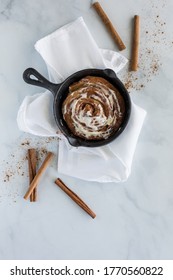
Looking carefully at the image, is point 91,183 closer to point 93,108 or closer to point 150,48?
point 93,108

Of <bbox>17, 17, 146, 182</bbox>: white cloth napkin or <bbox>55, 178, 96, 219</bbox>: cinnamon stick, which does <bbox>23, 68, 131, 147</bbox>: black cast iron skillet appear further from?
<bbox>55, 178, 96, 219</bbox>: cinnamon stick

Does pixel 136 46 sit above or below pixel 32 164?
above

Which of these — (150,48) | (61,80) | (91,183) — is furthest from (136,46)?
(91,183)

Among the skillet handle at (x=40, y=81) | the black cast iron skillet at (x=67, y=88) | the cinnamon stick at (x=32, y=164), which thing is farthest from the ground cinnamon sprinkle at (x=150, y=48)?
the cinnamon stick at (x=32, y=164)

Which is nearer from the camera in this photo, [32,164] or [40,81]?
[40,81]
